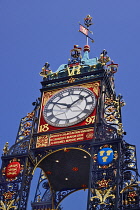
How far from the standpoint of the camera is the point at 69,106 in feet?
84.5

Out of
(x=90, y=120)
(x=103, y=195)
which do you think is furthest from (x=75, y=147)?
(x=103, y=195)

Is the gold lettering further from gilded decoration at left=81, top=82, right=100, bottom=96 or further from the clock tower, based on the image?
gilded decoration at left=81, top=82, right=100, bottom=96

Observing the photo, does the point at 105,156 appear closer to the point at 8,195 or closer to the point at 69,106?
the point at 69,106

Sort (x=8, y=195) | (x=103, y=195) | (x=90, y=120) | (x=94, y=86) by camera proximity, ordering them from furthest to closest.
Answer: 1. (x=94, y=86)
2. (x=90, y=120)
3. (x=8, y=195)
4. (x=103, y=195)

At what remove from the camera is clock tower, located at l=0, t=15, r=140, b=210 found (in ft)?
72.0

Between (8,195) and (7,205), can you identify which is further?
(8,195)

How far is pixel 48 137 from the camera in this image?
81.1ft

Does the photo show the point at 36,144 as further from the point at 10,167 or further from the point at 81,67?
the point at 81,67

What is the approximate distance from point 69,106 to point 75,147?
2601mm

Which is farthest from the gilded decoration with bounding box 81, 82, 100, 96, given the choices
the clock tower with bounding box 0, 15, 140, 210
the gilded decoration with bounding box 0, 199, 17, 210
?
the gilded decoration with bounding box 0, 199, 17, 210

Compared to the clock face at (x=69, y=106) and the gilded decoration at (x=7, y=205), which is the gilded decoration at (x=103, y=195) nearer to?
the gilded decoration at (x=7, y=205)

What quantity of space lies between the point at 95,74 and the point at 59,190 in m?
5.61

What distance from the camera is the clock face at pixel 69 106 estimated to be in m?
25.1

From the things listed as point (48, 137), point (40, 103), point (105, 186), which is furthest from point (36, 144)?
point (105, 186)
